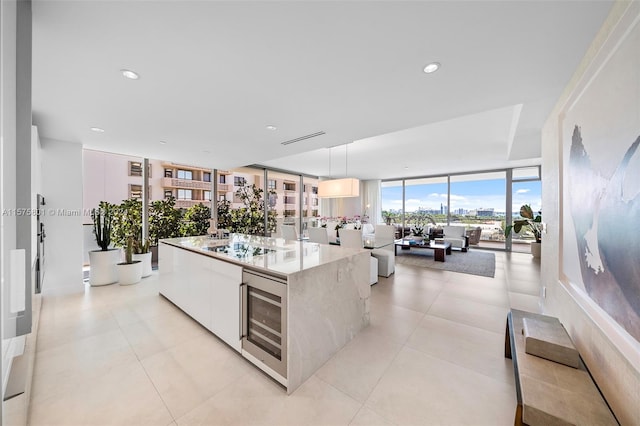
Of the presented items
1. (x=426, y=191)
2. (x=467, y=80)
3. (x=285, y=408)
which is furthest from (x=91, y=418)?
(x=426, y=191)

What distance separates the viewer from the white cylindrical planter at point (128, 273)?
3.98 m

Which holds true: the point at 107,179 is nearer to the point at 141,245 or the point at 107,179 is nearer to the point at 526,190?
the point at 141,245

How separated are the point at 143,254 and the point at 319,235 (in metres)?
3.31

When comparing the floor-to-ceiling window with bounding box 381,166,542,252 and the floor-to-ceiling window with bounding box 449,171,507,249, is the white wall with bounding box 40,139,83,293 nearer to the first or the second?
the floor-to-ceiling window with bounding box 381,166,542,252

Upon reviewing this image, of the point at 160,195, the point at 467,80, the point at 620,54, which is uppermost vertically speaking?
the point at 467,80

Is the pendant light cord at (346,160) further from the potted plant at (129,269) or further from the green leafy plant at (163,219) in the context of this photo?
the potted plant at (129,269)

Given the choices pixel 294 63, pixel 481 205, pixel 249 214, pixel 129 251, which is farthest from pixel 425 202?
pixel 129 251

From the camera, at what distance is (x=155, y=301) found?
130 inches

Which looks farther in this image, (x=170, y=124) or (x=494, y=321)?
(x=170, y=124)

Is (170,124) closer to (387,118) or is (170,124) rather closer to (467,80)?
(387,118)

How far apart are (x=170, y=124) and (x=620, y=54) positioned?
3.66 metres

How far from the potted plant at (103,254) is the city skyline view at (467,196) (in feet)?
28.7

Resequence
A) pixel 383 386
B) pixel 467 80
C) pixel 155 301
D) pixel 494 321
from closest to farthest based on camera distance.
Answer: pixel 383 386 → pixel 467 80 → pixel 494 321 → pixel 155 301

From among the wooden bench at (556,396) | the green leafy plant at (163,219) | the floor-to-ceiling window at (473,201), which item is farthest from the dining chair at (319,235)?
the floor-to-ceiling window at (473,201)
